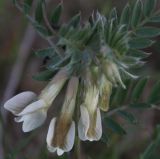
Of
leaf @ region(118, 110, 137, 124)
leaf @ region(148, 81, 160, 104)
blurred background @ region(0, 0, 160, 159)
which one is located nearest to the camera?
leaf @ region(118, 110, 137, 124)

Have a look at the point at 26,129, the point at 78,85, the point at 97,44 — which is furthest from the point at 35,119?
the point at 97,44

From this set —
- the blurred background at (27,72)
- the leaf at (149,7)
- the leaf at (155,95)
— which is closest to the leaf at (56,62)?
Answer: the leaf at (149,7)

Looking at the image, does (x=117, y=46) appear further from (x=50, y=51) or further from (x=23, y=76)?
(x=23, y=76)

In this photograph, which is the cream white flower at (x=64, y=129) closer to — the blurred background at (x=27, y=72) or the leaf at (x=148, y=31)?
the leaf at (x=148, y=31)

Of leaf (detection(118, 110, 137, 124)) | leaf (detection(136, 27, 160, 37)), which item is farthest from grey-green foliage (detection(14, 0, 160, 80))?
leaf (detection(118, 110, 137, 124))

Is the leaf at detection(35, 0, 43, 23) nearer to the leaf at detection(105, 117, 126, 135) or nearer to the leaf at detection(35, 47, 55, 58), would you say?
the leaf at detection(35, 47, 55, 58)

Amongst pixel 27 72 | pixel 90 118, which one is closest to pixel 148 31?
pixel 90 118
